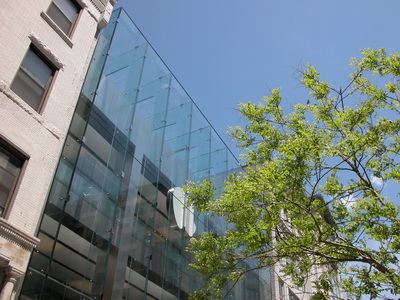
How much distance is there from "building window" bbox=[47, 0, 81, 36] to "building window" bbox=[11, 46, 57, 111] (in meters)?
1.88

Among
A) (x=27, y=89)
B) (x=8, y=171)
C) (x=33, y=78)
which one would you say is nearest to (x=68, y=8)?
(x=33, y=78)

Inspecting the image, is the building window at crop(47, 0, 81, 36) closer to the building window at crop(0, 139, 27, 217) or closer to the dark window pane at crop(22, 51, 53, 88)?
the dark window pane at crop(22, 51, 53, 88)

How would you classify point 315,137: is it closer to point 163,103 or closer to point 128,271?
point 128,271

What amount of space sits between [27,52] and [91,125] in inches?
129

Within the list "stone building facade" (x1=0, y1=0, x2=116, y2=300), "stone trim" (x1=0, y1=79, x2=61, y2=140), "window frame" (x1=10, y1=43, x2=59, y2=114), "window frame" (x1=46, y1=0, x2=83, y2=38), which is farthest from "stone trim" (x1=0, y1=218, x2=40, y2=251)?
"window frame" (x1=46, y1=0, x2=83, y2=38)

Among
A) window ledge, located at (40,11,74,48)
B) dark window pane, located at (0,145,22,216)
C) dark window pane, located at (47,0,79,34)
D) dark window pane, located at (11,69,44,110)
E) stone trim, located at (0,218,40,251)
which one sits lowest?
stone trim, located at (0,218,40,251)

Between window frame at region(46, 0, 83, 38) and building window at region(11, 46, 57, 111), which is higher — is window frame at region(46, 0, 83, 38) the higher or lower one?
the higher one

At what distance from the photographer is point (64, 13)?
12641mm

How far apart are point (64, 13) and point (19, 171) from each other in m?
5.99

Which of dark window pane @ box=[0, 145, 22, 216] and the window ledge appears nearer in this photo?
dark window pane @ box=[0, 145, 22, 216]

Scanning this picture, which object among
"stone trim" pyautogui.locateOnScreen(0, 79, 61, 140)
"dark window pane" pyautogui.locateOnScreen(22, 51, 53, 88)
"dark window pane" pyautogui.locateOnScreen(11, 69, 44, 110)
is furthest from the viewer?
"dark window pane" pyautogui.locateOnScreen(22, 51, 53, 88)

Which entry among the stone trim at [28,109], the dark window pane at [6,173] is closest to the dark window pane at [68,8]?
the stone trim at [28,109]

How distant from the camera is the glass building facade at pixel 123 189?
10.8 m

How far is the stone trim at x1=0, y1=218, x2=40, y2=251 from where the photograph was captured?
8.16 m
